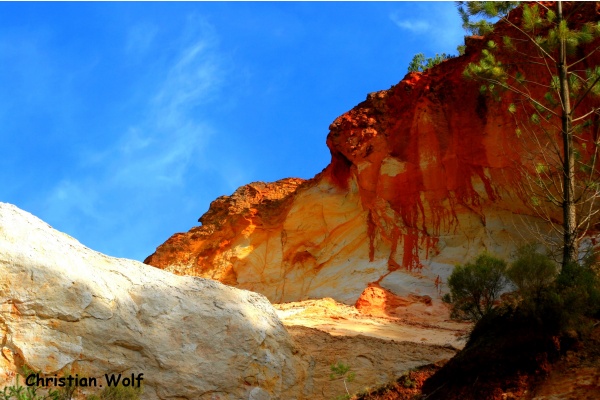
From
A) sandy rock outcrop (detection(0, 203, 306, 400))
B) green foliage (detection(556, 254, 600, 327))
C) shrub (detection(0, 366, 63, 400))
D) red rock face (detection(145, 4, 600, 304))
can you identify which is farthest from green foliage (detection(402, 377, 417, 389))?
red rock face (detection(145, 4, 600, 304))

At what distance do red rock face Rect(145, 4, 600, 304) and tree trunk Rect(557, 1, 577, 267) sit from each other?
9383mm

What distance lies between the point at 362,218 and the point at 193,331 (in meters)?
15.3

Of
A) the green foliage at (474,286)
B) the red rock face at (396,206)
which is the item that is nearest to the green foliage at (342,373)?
the green foliage at (474,286)

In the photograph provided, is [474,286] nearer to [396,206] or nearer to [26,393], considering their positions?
[396,206]

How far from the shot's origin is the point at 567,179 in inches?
632

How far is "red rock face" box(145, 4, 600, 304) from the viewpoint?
2709 cm

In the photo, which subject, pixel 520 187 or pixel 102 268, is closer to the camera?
pixel 102 268

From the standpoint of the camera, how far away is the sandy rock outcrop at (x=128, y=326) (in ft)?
42.8

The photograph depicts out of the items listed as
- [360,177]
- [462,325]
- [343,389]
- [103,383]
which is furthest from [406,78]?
[103,383]

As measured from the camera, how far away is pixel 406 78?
30.4 meters

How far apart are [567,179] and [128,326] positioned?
8.63 meters

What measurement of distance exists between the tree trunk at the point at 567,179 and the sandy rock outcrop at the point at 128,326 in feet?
18.4

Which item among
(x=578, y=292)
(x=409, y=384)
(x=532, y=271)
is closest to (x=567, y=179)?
(x=532, y=271)

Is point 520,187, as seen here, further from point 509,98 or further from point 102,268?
point 102,268
